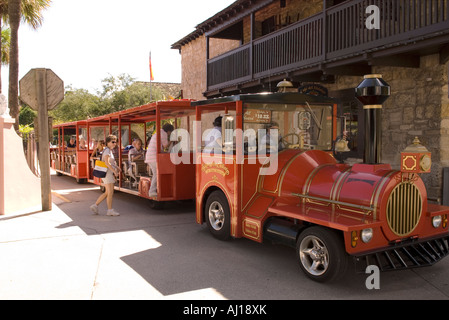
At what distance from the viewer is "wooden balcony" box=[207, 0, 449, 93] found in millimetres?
7480

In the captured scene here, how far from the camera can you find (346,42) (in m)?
9.08

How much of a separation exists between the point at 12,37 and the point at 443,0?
13.0 m

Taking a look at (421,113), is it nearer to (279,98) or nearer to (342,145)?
(342,145)

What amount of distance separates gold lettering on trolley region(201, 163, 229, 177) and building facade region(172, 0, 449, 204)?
1994 millimetres

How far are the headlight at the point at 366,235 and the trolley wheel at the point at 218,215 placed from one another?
7.14 ft

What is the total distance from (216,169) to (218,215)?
70cm

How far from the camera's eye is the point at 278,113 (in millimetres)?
5734

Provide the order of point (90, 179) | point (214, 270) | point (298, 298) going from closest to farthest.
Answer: point (298, 298), point (214, 270), point (90, 179)

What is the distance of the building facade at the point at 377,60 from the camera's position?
307 inches

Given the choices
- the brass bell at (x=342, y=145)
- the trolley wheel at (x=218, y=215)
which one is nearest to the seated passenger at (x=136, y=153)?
the trolley wheel at (x=218, y=215)

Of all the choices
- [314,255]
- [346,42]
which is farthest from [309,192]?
[346,42]

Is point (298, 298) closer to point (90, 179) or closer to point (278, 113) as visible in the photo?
point (278, 113)

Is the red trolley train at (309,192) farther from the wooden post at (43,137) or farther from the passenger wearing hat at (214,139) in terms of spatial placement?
the wooden post at (43,137)
